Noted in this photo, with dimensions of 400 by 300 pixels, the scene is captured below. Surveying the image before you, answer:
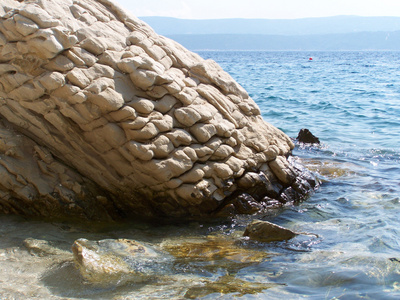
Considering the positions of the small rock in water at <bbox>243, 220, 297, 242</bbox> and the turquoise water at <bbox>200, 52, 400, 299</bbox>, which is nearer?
the turquoise water at <bbox>200, 52, 400, 299</bbox>

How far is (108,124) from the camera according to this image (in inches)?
233

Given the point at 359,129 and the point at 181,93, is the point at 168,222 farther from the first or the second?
the point at 359,129

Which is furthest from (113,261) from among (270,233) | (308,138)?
(308,138)

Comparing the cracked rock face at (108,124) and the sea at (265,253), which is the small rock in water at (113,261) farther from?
the cracked rock face at (108,124)

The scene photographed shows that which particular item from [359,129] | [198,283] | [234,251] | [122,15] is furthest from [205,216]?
[359,129]

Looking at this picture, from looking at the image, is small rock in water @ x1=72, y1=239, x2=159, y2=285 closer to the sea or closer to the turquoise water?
the sea

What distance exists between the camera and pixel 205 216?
6.71 m

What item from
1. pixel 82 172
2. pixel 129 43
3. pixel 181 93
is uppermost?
pixel 129 43

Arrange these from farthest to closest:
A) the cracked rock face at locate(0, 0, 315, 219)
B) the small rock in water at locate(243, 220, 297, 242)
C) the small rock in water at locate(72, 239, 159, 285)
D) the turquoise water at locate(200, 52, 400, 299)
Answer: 1. the small rock in water at locate(243, 220, 297, 242)
2. the cracked rock face at locate(0, 0, 315, 219)
3. the turquoise water at locate(200, 52, 400, 299)
4. the small rock in water at locate(72, 239, 159, 285)

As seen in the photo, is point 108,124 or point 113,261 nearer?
point 113,261

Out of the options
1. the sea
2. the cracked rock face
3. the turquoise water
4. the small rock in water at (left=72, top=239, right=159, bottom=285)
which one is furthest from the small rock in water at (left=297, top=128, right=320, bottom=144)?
the small rock in water at (left=72, top=239, right=159, bottom=285)

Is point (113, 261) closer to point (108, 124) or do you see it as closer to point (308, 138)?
point (108, 124)

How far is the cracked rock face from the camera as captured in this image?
5750 millimetres

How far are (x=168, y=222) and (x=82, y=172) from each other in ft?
4.69
